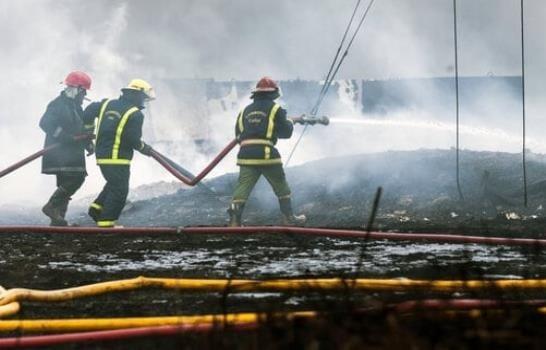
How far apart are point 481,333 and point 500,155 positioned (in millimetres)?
13974

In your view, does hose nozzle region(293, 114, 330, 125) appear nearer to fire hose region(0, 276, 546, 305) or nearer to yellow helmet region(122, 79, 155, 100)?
yellow helmet region(122, 79, 155, 100)

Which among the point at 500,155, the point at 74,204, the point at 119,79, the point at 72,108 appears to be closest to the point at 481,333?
the point at 72,108

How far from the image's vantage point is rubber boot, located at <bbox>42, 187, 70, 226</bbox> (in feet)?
38.7

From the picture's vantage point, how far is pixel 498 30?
30500 millimetres

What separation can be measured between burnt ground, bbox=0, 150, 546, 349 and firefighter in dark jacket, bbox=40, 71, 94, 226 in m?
2.21

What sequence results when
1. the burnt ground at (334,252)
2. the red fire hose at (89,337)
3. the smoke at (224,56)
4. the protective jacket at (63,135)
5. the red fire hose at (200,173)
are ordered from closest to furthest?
the burnt ground at (334,252) → the red fire hose at (89,337) → the red fire hose at (200,173) → the protective jacket at (63,135) → the smoke at (224,56)

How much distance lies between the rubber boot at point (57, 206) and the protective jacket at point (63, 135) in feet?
0.85

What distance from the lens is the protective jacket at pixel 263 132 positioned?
11.1 meters

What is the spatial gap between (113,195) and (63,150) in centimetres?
155

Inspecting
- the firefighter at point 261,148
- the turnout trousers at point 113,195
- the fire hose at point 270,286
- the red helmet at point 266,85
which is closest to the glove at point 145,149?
the turnout trousers at point 113,195

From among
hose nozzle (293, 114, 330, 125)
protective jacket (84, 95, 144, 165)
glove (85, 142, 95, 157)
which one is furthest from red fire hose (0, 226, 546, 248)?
hose nozzle (293, 114, 330, 125)

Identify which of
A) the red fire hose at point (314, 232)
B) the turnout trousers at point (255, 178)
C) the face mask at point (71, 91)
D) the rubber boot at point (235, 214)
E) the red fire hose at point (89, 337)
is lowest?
the red fire hose at point (89, 337)

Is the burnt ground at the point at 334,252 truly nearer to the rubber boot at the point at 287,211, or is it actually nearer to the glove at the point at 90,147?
the rubber boot at the point at 287,211

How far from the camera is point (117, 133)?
10641 mm
